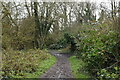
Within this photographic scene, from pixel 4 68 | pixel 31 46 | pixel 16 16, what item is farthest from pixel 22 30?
pixel 4 68

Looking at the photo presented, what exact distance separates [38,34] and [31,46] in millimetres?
1871

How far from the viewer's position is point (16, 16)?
16.6 meters

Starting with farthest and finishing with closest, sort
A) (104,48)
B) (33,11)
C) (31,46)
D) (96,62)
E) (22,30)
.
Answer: (33,11), (31,46), (22,30), (96,62), (104,48)

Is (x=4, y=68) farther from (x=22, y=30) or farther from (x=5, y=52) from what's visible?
(x=22, y=30)

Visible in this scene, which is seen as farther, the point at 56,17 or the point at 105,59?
the point at 56,17

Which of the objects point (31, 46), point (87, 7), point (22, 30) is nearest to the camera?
point (22, 30)

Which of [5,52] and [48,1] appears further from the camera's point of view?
[48,1]

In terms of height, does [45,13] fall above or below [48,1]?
below

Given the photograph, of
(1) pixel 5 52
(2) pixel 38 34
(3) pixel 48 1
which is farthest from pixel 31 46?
(1) pixel 5 52

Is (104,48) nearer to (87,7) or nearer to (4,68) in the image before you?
(4,68)

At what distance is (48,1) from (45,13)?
1872 millimetres

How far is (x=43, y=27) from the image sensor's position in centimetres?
2164

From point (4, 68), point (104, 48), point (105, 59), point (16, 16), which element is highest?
point (16, 16)

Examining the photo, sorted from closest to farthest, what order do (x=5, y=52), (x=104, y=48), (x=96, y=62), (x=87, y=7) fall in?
(x=104, y=48) → (x=96, y=62) → (x=5, y=52) → (x=87, y=7)
